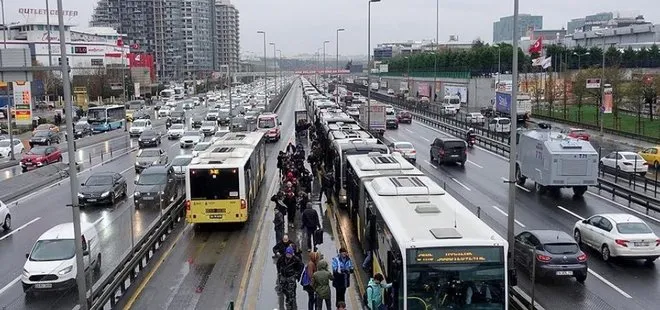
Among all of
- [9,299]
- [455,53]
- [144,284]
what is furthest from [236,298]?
[455,53]

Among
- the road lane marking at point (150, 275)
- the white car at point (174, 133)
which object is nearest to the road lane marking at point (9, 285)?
the road lane marking at point (150, 275)

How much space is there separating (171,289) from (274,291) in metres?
2.68

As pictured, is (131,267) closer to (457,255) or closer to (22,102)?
(457,255)

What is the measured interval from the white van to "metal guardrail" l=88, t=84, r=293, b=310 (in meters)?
0.76

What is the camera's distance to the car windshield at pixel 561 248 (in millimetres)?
17858

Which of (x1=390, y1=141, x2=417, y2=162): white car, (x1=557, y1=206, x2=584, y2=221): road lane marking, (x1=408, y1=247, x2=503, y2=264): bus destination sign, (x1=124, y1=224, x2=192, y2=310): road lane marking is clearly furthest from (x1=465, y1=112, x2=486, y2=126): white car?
(x1=408, y1=247, x2=503, y2=264): bus destination sign

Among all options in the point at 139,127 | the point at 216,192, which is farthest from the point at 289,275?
the point at 139,127

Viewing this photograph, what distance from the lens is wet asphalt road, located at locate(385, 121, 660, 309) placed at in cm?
1680

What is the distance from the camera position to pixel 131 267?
58.3ft

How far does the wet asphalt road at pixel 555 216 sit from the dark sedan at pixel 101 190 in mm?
15745

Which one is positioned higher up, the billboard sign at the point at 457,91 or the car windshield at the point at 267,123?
the billboard sign at the point at 457,91

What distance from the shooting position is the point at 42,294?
1692 cm

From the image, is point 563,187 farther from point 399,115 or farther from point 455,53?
point 455,53

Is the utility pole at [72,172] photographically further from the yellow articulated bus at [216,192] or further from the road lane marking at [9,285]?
the yellow articulated bus at [216,192]
